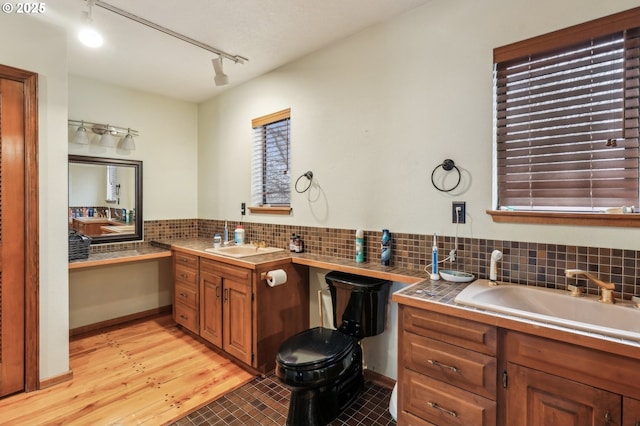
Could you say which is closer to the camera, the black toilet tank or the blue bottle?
the black toilet tank

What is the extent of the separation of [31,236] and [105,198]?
1172mm

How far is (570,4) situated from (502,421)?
6.25 ft

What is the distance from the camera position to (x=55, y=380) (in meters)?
2.21

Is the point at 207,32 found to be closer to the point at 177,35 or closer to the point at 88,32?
the point at 177,35

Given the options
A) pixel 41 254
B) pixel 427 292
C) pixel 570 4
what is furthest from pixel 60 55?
pixel 570 4

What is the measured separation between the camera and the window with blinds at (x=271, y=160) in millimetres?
2900

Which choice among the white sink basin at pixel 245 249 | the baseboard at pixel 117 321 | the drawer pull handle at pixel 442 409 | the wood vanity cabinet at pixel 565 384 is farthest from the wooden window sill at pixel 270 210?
the wood vanity cabinet at pixel 565 384

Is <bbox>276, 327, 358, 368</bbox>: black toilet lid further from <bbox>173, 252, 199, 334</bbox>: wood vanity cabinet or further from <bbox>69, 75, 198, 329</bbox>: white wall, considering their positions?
<bbox>69, 75, 198, 329</bbox>: white wall

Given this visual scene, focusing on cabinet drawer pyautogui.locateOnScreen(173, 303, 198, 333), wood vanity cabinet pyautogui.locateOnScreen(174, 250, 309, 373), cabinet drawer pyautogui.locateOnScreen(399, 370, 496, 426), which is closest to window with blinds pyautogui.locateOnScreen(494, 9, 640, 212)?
cabinet drawer pyautogui.locateOnScreen(399, 370, 496, 426)

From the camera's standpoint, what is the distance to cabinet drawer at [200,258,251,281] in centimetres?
228

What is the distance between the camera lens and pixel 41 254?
2.14 metres

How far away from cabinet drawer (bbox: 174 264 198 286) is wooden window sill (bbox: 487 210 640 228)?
2.40 meters

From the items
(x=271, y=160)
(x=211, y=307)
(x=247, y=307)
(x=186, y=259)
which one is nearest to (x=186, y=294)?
(x=186, y=259)

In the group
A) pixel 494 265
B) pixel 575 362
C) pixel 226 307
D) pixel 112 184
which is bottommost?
pixel 226 307
